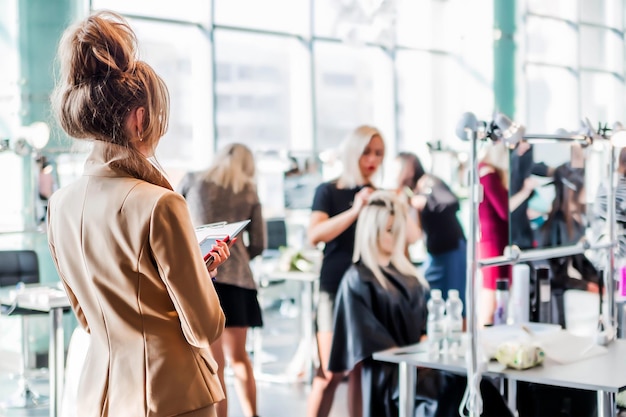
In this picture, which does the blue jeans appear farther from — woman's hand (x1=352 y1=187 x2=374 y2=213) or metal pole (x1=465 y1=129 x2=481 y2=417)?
metal pole (x1=465 y1=129 x2=481 y2=417)

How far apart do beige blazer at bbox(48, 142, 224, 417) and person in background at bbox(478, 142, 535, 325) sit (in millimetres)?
2855

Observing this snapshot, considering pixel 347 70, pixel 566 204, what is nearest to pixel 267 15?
pixel 347 70

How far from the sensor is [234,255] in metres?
4.36

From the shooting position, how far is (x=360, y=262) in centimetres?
347

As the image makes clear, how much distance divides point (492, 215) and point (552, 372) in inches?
74.3

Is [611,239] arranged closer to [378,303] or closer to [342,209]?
[378,303]

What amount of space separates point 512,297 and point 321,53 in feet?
18.5

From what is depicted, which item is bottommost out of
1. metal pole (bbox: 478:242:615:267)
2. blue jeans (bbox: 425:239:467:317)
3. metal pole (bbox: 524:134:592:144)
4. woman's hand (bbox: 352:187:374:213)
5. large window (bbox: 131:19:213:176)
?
blue jeans (bbox: 425:239:467:317)

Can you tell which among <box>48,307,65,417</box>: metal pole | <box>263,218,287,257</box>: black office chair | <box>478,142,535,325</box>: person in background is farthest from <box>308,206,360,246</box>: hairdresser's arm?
<box>263,218,287,257</box>: black office chair

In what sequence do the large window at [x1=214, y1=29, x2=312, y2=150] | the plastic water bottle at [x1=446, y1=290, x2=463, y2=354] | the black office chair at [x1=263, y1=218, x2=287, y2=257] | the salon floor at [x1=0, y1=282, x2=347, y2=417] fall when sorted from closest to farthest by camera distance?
the plastic water bottle at [x1=446, y1=290, x2=463, y2=354], the salon floor at [x1=0, y1=282, x2=347, y2=417], the black office chair at [x1=263, y1=218, x2=287, y2=257], the large window at [x1=214, y1=29, x2=312, y2=150]

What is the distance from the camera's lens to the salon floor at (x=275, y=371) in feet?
16.1

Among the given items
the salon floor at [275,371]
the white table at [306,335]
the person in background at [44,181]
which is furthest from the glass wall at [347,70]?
the white table at [306,335]

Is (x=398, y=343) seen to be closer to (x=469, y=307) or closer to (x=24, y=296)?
(x=469, y=307)

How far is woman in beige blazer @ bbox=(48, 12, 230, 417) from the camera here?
5.68 feet
